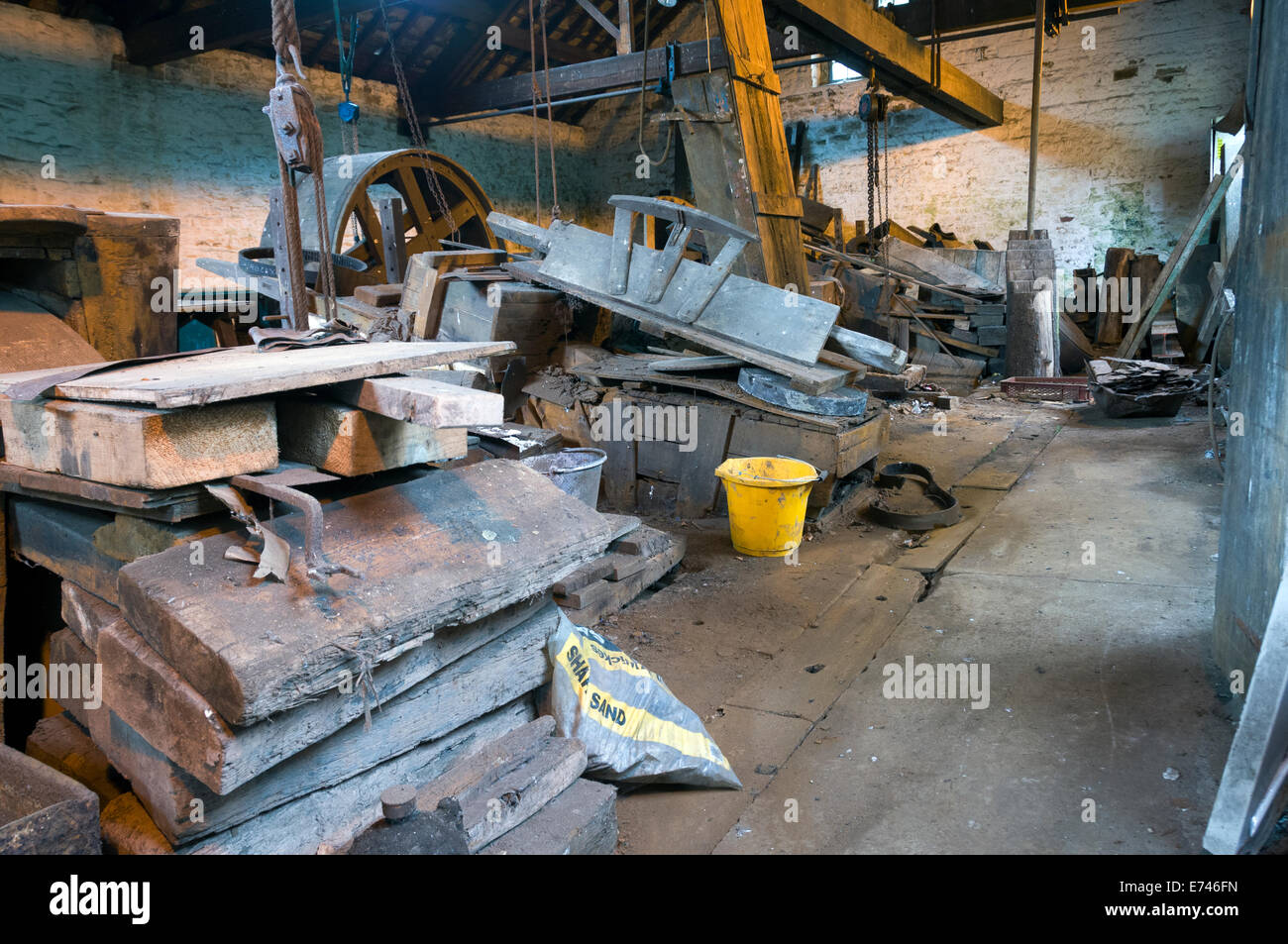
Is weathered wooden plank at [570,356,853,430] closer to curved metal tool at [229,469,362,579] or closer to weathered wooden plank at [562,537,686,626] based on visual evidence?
weathered wooden plank at [562,537,686,626]

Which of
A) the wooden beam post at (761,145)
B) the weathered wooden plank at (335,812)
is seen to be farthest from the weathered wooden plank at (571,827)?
the wooden beam post at (761,145)

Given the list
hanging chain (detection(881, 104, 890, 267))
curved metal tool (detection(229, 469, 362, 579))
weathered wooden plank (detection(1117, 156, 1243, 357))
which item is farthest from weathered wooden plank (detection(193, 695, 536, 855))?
hanging chain (detection(881, 104, 890, 267))

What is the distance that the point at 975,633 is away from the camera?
11.8 ft

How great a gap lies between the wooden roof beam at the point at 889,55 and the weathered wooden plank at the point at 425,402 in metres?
5.53

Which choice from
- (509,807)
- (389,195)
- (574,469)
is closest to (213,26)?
(389,195)

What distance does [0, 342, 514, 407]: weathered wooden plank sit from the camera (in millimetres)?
1679

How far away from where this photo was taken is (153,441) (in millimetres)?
1714

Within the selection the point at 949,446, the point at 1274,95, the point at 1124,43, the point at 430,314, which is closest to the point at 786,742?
the point at 1274,95

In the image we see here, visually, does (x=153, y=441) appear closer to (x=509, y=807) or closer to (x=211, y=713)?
(x=211, y=713)

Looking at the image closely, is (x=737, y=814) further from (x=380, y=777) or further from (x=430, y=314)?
(x=430, y=314)

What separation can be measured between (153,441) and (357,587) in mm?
518

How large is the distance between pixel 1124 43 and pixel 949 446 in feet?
26.9

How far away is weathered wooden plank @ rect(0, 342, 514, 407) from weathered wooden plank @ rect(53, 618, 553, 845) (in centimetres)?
70

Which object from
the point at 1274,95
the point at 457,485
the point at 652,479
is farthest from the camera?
the point at 652,479
